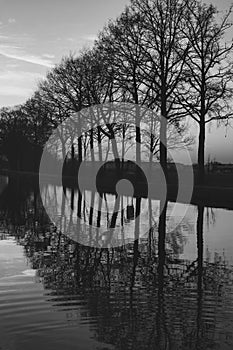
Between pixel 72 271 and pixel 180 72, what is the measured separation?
28.6 meters

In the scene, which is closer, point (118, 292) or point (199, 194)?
point (118, 292)

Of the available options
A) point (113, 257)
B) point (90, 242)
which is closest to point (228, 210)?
point (90, 242)

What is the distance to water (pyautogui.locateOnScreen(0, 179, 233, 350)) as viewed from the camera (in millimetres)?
5922

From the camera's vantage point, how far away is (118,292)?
7.97 metres

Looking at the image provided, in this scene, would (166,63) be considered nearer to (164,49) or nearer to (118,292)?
(164,49)

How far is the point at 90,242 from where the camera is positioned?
520 inches

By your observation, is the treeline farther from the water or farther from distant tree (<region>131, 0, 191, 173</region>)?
the water

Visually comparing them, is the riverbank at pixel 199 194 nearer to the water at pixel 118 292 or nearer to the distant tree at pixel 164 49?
the distant tree at pixel 164 49

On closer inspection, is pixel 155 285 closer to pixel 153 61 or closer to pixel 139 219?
pixel 139 219

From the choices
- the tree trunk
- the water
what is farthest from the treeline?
the water

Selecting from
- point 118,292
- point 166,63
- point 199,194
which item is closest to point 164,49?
point 166,63

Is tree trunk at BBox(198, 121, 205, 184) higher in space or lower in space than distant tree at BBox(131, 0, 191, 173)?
lower

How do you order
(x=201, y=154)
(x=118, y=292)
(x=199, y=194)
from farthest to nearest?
1. (x=201, y=154)
2. (x=199, y=194)
3. (x=118, y=292)

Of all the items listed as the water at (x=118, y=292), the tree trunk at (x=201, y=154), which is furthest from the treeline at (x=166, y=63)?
the water at (x=118, y=292)
